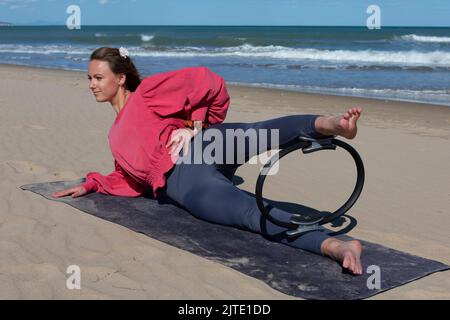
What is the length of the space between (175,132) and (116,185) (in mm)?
870

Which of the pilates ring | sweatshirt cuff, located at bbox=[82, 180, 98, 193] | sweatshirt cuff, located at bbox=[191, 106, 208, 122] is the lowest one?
sweatshirt cuff, located at bbox=[82, 180, 98, 193]

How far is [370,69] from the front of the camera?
2095 cm

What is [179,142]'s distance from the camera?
4227 millimetres

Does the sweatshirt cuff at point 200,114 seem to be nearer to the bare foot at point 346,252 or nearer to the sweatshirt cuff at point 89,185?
the sweatshirt cuff at point 89,185

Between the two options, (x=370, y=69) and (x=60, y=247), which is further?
(x=370, y=69)

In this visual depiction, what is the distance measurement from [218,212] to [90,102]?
739 centimetres

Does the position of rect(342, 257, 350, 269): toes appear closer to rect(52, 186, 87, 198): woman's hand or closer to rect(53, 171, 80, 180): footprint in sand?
rect(52, 186, 87, 198): woman's hand

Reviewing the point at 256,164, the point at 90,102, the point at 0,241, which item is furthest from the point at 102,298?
the point at 90,102

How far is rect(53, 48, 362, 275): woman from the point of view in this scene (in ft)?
13.1

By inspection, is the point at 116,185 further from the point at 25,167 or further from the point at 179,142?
the point at 25,167

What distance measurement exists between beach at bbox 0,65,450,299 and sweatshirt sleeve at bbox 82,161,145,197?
1.12 feet

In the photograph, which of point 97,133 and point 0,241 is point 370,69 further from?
point 0,241

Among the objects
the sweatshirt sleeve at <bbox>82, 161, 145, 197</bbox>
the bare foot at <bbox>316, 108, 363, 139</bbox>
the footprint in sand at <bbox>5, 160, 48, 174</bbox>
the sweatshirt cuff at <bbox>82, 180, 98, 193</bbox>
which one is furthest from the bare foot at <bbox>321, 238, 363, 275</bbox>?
the footprint in sand at <bbox>5, 160, 48, 174</bbox>

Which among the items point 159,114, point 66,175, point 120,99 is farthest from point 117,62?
point 66,175
